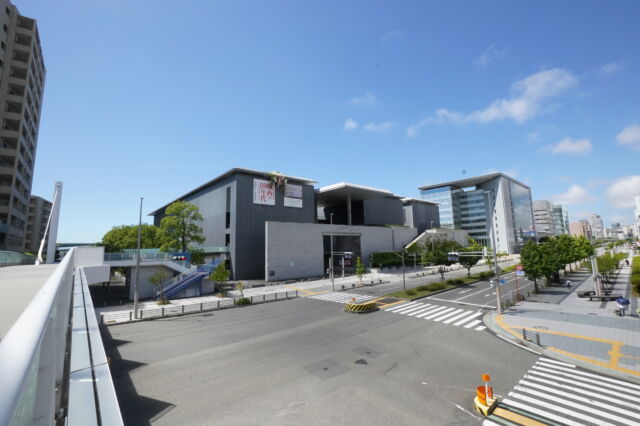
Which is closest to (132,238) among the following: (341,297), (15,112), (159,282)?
(15,112)

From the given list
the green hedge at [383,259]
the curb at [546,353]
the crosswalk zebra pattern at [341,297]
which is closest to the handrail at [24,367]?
the curb at [546,353]

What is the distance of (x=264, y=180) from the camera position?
53.4 meters

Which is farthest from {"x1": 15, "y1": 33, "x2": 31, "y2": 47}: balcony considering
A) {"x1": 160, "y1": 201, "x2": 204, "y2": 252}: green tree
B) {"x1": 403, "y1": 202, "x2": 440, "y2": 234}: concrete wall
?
{"x1": 403, "y1": 202, "x2": 440, "y2": 234}: concrete wall

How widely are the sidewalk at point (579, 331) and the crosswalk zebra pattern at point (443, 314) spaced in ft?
3.37

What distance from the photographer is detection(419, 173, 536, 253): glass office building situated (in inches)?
4382

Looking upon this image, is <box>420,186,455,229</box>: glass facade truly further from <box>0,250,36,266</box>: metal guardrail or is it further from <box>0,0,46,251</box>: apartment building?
<box>0,0,46,251</box>: apartment building

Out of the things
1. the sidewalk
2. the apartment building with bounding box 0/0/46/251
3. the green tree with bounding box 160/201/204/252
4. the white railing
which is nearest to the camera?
the white railing

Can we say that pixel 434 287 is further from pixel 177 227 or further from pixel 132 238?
pixel 132 238

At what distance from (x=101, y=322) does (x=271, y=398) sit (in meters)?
20.7

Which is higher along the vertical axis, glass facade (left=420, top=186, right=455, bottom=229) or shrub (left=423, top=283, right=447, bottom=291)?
glass facade (left=420, top=186, right=455, bottom=229)

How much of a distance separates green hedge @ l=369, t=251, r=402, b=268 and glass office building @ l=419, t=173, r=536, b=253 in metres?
59.9

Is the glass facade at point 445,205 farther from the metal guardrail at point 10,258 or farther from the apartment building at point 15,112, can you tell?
Result: the apartment building at point 15,112

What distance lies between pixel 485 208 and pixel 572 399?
113m

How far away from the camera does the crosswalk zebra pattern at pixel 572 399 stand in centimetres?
1055
